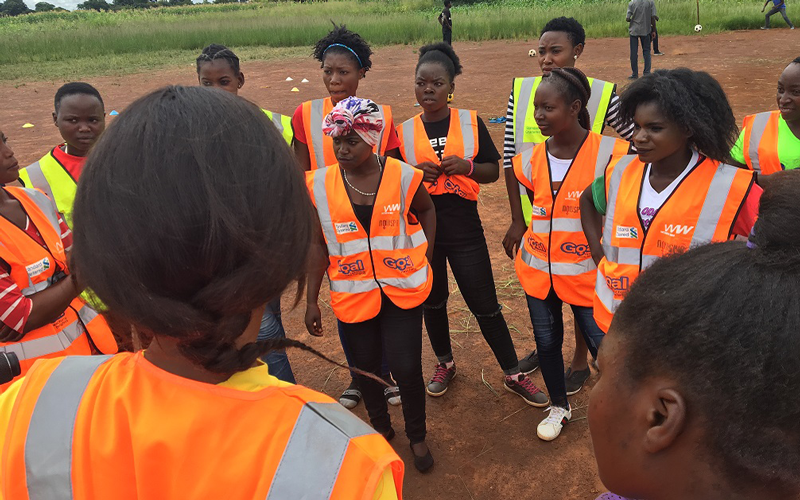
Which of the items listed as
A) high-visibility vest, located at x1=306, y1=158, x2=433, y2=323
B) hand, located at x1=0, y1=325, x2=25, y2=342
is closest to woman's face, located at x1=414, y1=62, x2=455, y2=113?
high-visibility vest, located at x1=306, y1=158, x2=433, y2=323

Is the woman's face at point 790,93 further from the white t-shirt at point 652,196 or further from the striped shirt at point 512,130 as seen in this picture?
the white t-shirt at point 652,196

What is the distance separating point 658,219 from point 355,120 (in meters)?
1.47

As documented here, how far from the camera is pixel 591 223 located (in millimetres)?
2920

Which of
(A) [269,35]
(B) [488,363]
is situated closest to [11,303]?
(B) [488,363]

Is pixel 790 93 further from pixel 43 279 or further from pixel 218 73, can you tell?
pixel 43 279

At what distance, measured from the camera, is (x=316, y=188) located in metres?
2.97

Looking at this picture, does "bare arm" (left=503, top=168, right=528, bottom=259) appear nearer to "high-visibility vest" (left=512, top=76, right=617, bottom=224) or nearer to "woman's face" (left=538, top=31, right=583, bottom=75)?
"high-visibility vest" (left=512, top=76, right=617, bottom=224)

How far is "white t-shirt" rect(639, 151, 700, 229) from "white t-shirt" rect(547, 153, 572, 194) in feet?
1.77

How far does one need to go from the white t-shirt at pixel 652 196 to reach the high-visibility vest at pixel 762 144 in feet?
3.87

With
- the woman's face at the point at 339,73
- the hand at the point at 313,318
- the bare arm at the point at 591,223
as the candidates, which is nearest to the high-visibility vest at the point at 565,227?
the bare arm at the point at 591,223

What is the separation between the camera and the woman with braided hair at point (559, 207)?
3.05 meters

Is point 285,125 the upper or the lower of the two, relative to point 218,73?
lower

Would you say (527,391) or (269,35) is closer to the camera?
(527,391)

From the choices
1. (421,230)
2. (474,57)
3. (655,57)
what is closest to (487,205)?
(421,230)
